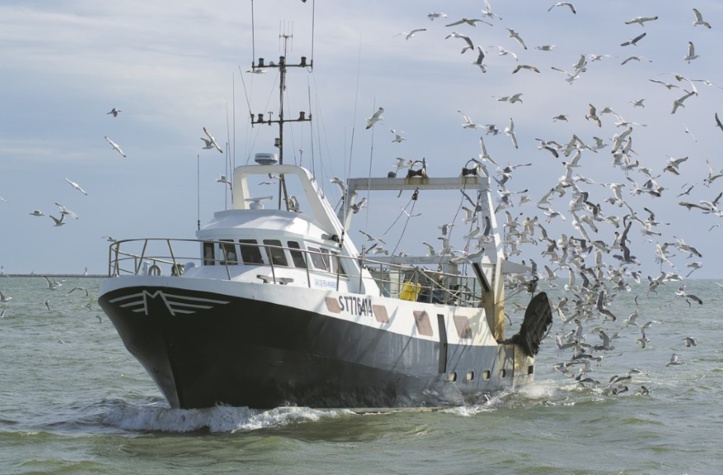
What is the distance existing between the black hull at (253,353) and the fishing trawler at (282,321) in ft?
0.06

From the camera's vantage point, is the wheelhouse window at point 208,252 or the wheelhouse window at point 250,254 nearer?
the wheelhouse window at point 250,254

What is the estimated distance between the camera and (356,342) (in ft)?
73.4

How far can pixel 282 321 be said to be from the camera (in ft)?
69.4

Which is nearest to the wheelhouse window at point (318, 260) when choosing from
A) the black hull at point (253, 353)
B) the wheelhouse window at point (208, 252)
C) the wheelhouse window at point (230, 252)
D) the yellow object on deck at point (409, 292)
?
the wheelhouse window at point (230, 252)

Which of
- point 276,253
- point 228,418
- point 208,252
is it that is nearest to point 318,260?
point 276,253

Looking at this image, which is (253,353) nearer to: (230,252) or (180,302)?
(180,302)

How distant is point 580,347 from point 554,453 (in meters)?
6.93

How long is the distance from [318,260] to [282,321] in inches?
98.4

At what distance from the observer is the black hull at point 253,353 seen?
2095 cm

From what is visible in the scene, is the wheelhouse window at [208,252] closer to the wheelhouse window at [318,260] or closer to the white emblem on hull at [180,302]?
the wheelhouse window at [318,260]

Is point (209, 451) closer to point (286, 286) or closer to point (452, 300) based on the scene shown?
point (286, 286)

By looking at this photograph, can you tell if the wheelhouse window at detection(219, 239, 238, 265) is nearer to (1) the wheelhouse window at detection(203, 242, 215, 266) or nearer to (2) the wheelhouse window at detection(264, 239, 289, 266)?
(1) the wheelhouse window at detection(203, 242, 215, 266)

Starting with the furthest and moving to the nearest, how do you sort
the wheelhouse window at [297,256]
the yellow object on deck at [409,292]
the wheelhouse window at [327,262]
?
the yellow object on deck at [409,292] < the wheelhouse window at [327,262] < the wheelhouse window at [297,256]

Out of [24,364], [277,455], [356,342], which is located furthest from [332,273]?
[24,364]
